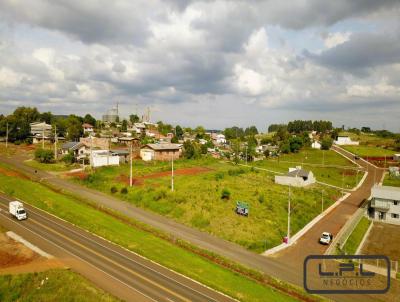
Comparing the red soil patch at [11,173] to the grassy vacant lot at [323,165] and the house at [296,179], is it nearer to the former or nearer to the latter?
the house at [296,179]

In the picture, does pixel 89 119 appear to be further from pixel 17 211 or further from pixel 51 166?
pixel 17 211

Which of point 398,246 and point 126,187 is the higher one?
point 126,187

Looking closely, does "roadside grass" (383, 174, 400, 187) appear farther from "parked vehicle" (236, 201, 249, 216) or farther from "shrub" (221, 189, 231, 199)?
"parked vehicle" (236, 201, 249, 216)

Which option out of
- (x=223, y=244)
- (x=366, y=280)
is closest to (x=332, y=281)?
(x=366, y=280)

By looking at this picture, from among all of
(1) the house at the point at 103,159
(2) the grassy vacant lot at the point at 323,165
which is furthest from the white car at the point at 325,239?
(1) the house at the point at 103,159

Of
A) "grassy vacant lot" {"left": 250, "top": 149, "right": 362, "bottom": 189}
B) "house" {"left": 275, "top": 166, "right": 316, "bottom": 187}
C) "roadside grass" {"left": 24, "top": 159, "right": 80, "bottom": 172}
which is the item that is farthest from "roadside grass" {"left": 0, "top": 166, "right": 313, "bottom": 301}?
"grassy vacant lot" {"left": 250, "top": 149, "right": 362, "bottom": 189}

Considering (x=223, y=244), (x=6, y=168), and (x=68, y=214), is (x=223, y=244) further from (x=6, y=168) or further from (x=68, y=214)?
(x=6, y=168)
